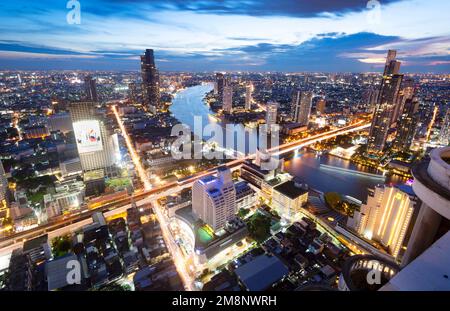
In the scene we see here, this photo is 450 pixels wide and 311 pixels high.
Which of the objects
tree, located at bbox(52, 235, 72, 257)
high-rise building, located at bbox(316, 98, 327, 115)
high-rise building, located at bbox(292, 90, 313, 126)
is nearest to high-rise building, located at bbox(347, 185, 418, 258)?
tree, located at bbox(52, 235, 72, 257)

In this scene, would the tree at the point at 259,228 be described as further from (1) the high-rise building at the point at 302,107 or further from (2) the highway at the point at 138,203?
(1) the high-rise building at the point at 302,107

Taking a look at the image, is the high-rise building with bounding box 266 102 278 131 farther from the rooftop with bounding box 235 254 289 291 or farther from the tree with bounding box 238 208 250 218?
the rooftop with bounding box 235 254 289 291

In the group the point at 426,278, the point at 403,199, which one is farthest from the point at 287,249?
the point at 426,278

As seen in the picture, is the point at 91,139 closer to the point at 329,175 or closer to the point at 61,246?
the point at 61,246

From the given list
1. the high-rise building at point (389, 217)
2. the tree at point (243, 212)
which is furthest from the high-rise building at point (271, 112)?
the high-rise building at point (389, 217)

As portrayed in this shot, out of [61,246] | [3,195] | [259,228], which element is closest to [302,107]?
[259,228]
